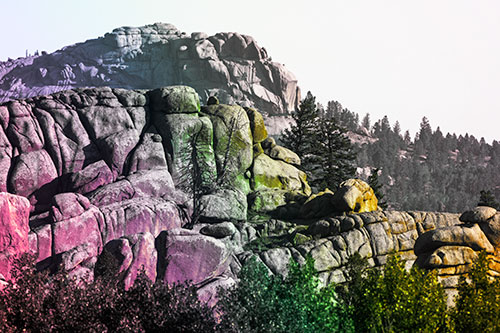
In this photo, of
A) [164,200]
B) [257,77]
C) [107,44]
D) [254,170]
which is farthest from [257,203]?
[107,44]

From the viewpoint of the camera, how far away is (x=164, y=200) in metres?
44.8

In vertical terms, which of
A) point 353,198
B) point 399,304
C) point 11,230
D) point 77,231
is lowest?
point 399,304

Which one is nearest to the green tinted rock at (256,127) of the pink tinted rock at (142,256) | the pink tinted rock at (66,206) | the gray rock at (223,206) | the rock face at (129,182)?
the rock face at (129,182)

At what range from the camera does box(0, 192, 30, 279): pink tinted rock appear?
31.9m

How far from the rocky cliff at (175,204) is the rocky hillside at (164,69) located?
95760 mm

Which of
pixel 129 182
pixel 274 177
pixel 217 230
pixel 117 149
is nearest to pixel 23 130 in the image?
pixel 117 149

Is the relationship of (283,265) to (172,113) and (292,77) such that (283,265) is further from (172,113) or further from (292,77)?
(292,77)

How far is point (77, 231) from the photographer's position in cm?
3822

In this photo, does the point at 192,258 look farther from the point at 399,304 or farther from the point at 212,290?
the point at 399,304

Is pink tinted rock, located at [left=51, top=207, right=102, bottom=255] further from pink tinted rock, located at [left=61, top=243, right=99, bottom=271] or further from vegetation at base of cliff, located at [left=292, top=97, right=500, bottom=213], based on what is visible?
vegetation at base of cliff, located at [left=292, top=97, right=500, bottom=213]

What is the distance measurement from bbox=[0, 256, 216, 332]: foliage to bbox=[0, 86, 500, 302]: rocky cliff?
38.8 feet

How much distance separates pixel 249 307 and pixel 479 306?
1029 cm

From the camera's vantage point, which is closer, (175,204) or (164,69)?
(175,204)

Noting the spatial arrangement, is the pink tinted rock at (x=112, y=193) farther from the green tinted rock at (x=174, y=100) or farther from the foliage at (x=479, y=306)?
the foliage at (x=479, y=306)
